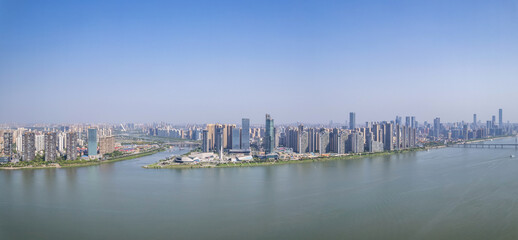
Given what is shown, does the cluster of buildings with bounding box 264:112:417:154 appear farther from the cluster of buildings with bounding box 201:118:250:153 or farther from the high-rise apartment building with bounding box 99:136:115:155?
the high-rise apartment building with bounding box 99:136:115:155

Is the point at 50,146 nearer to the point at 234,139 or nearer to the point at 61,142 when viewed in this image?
the point at 61,142

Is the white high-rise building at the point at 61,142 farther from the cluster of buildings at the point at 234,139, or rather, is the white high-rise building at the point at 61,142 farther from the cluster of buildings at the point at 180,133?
the cluster of buildings at the point at 180,133

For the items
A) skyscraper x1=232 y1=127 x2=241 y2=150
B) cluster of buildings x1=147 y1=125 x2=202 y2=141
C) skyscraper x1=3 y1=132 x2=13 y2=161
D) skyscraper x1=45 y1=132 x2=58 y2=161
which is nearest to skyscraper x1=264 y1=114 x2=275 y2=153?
skyscraper x1=232 y1=127 x2=241 y2=150

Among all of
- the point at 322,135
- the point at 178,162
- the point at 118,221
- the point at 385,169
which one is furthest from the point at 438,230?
the point at 322,135

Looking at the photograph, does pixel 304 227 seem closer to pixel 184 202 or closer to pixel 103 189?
pixel 184 202

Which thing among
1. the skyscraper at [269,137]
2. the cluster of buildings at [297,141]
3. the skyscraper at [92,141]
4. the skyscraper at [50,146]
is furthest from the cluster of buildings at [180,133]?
the skyscraper at [50,146]

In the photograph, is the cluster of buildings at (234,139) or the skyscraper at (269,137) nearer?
the skyscraper at (269,137)

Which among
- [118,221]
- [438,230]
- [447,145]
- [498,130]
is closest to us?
[438,230]
